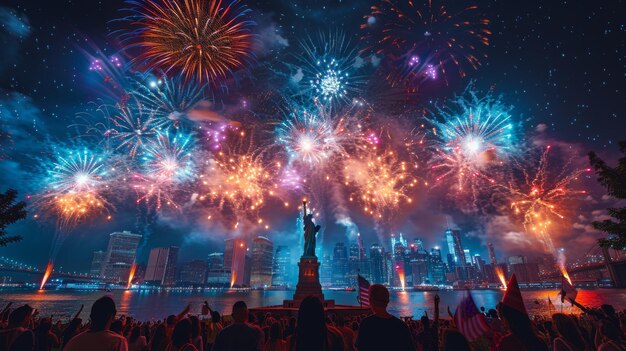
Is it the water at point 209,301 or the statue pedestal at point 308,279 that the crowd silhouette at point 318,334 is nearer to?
the statue pedestal at point 308,279

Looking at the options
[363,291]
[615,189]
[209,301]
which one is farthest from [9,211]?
[209,301]

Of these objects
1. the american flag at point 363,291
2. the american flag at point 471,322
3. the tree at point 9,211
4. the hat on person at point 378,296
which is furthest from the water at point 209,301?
the hat on person at point 378,296

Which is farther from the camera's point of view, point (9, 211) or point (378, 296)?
point (9, 211)

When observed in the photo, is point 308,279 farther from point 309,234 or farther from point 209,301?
point 209,301

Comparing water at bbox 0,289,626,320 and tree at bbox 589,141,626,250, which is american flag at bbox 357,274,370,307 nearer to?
tree at bbox 589,141,626,250

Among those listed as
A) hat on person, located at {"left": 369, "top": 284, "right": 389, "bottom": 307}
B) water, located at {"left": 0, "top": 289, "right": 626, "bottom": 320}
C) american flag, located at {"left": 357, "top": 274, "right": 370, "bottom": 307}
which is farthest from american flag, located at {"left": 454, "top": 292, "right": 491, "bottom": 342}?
water, located at {"left": 0, "top": 289, "right": 626, "bottom": 320}

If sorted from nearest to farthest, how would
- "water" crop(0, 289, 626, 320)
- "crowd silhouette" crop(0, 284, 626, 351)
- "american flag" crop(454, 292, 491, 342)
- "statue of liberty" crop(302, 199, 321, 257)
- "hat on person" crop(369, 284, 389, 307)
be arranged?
"crowd silhouette" crop(0, 284, 626, 351)
"hat on person" crop(369, 284, 389, 307)
"american flag" crop(454, 292, 491, 342)
"statue of liberty" crop(302, 199, 321, 257)
"water" crop(0, 289, 626, 320)
